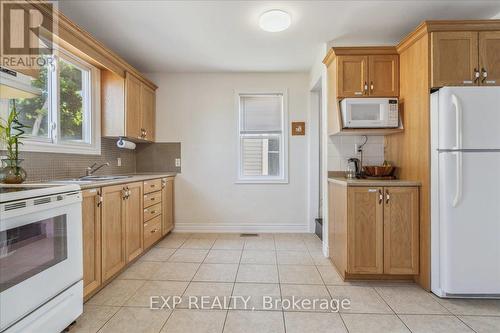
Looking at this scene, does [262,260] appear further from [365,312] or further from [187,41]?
[187,41]

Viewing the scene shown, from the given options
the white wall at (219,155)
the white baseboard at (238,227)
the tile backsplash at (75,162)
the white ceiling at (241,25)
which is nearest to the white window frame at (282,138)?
the white wall at (219,155)

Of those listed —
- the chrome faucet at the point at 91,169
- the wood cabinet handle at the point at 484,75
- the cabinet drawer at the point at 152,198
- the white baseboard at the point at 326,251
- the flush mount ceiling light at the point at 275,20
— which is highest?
the flush mount ceiling light at the point at 275,20

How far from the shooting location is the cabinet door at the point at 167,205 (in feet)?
11.9

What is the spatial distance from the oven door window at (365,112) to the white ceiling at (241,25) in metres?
0.84

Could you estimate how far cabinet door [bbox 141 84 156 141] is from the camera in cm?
366

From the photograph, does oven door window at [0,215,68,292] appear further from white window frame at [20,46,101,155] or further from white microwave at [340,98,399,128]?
white microwave at [340,98,399,128]

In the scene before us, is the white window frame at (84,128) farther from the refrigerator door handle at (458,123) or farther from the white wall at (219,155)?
the refrigerator door handle at (458,123)

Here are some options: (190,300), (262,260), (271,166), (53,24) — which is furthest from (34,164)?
(271,166)

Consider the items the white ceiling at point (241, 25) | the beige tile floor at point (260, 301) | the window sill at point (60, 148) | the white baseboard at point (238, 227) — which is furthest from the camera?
the white baseboard at point (238, 227)

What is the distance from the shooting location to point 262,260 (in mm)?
2924

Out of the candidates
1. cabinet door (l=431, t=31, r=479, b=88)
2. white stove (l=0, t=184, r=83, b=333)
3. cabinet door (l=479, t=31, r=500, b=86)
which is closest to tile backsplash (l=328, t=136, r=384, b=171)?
cabinet door (l=431, t=31, r=479, b=88)

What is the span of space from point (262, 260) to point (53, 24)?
2904mm

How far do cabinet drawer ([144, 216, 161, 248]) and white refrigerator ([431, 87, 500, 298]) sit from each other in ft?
9.77

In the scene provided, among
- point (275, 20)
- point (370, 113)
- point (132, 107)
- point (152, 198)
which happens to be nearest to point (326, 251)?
point (370, 113)
